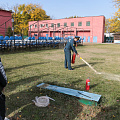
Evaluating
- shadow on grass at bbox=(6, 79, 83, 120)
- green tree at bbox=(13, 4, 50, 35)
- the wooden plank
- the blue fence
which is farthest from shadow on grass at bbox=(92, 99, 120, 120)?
green tree at bbox=(13, 4, 50, 35)

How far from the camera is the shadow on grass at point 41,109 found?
10.8 ft

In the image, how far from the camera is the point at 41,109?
359 centimetres

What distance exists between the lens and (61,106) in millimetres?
3736

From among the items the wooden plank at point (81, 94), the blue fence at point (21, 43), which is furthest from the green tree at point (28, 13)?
the wooden plank at point (81, 94)

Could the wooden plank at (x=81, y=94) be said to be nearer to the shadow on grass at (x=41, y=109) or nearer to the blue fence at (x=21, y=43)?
the shadow on grass at (x=41, y=109)

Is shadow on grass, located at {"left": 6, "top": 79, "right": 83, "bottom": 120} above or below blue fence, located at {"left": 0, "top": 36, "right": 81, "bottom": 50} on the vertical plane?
below

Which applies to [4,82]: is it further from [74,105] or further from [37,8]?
[37,8]

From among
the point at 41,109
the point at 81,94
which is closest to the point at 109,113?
the point at 81,94

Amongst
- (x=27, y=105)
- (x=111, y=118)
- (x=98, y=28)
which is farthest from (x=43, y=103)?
(x=98, y=28)

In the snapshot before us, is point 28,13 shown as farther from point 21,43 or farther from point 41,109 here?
point 41,109

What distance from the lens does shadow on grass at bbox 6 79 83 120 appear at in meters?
3.28

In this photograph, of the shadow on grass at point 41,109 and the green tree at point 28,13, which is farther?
the green tree at point 28,13

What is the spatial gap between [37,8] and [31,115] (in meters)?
56.4

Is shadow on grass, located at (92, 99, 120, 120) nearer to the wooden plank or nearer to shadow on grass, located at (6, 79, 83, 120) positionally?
the wooden plank
